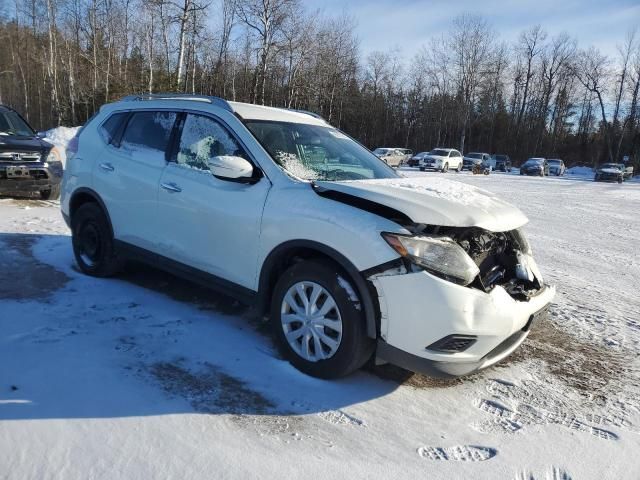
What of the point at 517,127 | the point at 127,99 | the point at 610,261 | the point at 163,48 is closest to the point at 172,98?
the point at 127,99

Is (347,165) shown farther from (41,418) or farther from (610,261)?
(610,261)

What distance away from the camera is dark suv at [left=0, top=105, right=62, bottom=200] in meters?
8.57

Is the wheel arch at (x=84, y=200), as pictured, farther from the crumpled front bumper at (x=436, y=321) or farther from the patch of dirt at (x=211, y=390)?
the crumpled front bumper at (x=436, y=321)

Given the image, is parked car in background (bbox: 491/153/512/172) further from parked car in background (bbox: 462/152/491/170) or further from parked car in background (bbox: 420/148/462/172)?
parked car in background (bbox: 420/148/462/172)

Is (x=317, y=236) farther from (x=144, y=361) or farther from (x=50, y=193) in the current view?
(x=50, y=193)

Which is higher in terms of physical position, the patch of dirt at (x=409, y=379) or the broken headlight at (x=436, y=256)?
the broken headlight at (x=436, y=256)

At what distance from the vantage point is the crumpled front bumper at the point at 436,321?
2676 millimetres

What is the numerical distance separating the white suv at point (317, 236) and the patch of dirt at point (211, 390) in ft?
1.41

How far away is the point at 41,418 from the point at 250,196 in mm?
1801

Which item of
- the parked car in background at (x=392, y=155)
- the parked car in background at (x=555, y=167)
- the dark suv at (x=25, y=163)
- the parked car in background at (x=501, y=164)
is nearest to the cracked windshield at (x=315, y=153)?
the dark suv at (x=25, y=163)

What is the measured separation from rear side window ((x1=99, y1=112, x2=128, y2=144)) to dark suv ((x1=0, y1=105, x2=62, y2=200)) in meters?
4.89

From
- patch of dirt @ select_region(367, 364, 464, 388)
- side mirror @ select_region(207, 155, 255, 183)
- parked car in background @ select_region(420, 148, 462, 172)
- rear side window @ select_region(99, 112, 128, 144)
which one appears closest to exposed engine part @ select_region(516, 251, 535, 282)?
patch of dirt @ select_region(367, 364, 464, 388)

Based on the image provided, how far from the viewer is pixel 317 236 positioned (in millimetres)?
3029

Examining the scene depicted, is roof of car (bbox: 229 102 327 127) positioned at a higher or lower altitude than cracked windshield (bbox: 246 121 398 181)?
higher
